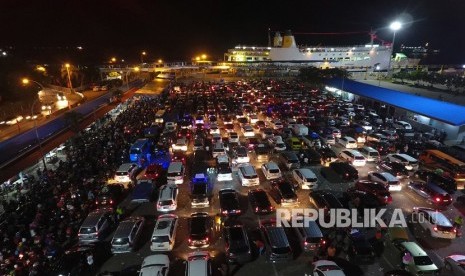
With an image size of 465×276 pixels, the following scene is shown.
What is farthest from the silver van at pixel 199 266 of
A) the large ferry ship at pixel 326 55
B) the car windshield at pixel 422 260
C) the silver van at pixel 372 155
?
the large ferry ship at pixel 326 55

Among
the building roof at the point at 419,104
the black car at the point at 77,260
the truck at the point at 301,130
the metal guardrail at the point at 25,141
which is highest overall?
the building roof at the point at 419,104

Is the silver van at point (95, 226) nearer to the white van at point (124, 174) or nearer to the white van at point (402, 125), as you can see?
the white van at point (124, 174)

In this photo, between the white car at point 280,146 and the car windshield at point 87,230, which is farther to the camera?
the white car at point 280,146

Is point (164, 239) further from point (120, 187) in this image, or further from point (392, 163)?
point (392, 163)

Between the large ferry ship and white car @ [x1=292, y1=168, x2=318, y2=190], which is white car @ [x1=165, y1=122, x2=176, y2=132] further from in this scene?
the large ferry ship

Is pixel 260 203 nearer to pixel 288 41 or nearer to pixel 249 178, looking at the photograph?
pixel 249 178

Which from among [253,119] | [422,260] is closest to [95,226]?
[422,260]

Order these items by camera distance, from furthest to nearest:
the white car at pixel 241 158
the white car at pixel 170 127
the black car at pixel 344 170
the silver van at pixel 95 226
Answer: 1. the white car at pixel 170 127
2. the white car at pixel 241 158
3. the black car at pixel 344 170
4. the silver van at pixel 95 226
